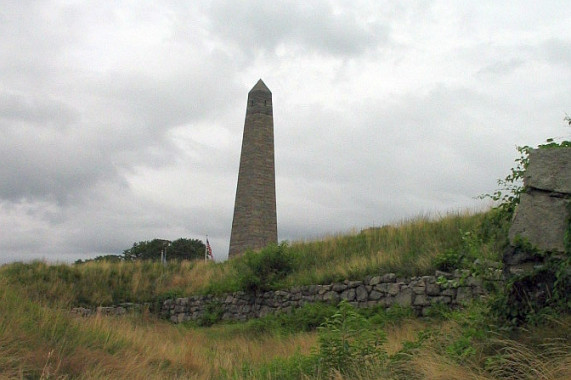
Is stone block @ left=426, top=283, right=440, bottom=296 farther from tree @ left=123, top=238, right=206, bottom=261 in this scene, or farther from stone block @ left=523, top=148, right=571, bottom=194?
tree @ left=123, top=238, right=206, bottom=261

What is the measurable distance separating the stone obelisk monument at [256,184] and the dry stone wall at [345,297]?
7156 millimetres

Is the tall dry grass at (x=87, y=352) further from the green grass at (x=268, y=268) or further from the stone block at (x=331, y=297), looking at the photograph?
the stone block at (x=331, y=297)

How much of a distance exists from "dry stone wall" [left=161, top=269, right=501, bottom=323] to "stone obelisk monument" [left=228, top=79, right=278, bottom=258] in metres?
7.16

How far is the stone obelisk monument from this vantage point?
2756cm

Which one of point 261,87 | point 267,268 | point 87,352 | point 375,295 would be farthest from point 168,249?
point 87,352

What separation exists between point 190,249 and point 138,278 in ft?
123

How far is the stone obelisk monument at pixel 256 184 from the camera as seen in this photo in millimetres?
27562

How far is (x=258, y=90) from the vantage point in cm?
2986

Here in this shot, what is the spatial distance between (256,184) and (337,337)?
834 inches

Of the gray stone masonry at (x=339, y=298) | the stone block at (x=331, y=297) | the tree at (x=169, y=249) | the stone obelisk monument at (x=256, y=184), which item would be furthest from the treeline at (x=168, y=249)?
the stone block at (x=331, y=297)

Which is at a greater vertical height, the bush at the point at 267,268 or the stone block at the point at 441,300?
the bush at the point at 267,268

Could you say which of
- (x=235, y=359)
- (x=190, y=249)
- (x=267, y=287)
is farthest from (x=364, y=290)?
(x=190, y=249)

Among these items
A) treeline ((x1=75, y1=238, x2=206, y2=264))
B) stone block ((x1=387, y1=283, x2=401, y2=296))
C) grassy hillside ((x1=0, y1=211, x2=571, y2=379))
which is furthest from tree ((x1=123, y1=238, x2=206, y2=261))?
stone block ((x1=387, y1=283, x2=401, y2=296))

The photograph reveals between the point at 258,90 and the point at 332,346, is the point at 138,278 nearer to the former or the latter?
the point at 258,90
